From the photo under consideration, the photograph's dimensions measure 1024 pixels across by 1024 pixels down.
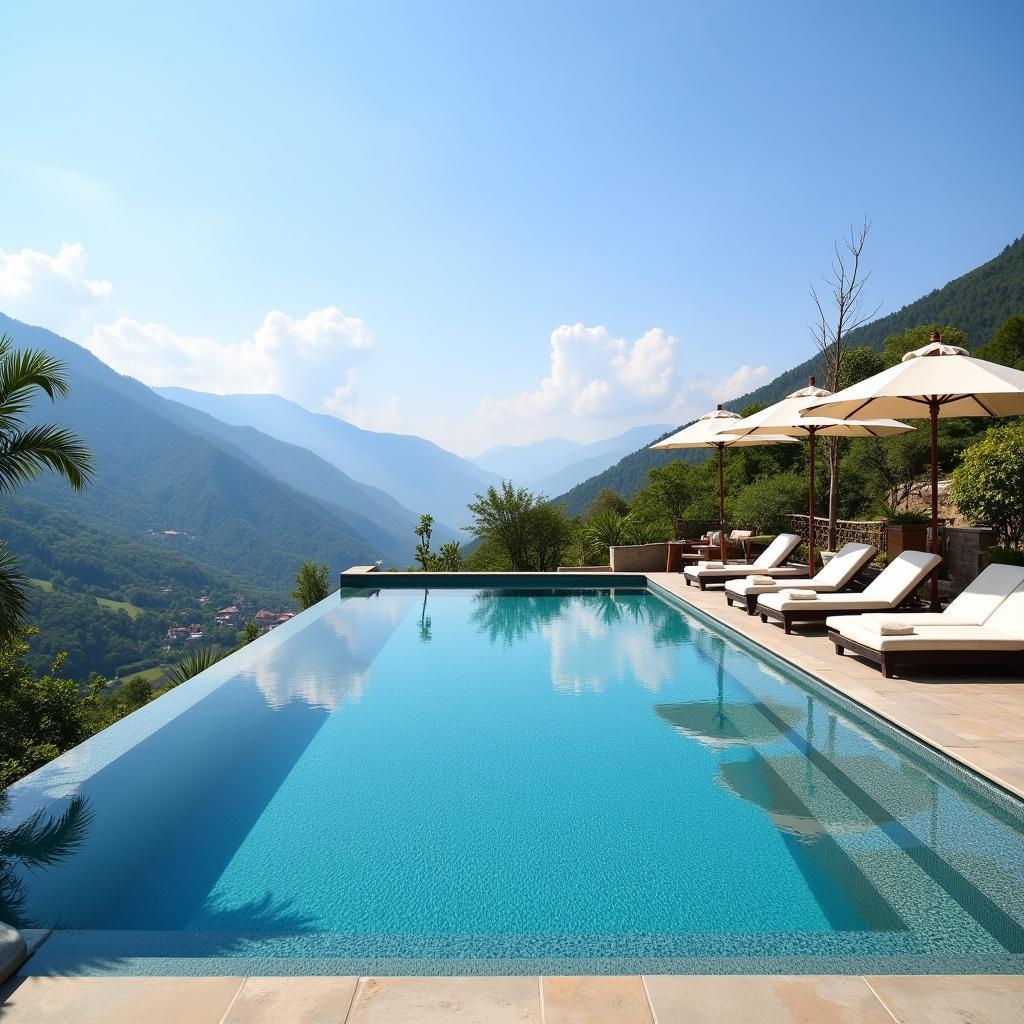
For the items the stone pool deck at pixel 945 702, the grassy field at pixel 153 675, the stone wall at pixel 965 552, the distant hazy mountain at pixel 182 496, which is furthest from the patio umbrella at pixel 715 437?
the distant hazy mountain at pixel 182 496

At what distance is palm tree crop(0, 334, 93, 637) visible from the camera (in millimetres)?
6227

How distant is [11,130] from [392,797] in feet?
79.6

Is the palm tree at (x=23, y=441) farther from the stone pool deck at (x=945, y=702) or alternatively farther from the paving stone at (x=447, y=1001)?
the stone pool deck at (x=945, y=702)

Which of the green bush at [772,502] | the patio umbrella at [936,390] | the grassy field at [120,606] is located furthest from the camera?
the grassy field at [120,606]

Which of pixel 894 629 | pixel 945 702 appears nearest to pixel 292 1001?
pixel 945 702

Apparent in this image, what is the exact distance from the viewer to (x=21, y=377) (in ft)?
20.6

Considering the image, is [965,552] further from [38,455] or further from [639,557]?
[38,455]

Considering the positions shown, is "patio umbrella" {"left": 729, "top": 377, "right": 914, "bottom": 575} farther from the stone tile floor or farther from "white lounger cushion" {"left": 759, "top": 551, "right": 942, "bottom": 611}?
the stone tile floor

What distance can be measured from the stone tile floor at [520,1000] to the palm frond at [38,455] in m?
5.35

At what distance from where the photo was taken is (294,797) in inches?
165

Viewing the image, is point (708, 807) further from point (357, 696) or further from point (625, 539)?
point (625, 539)

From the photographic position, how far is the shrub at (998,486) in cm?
963

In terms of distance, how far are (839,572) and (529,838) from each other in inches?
232

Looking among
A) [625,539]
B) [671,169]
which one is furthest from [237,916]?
[671,169]
